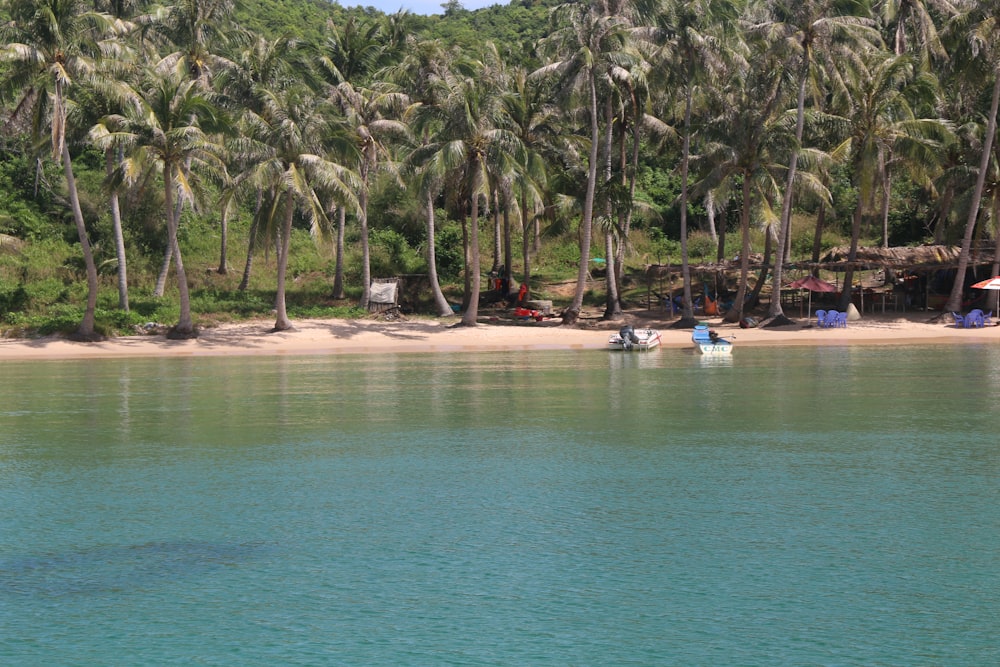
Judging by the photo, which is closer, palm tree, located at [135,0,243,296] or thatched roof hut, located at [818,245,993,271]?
thatched roof hut, located at [818,245,993,271]

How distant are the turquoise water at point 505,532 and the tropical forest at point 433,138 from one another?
16101 mm

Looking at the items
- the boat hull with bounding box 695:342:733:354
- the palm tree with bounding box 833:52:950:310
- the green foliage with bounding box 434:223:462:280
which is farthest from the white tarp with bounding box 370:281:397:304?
the palm tree with bounding box 833:52:950:310

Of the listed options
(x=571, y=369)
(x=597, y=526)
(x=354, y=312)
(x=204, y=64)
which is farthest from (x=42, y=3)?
(x=597, y=526)

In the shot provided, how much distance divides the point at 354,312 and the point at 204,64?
521 inches

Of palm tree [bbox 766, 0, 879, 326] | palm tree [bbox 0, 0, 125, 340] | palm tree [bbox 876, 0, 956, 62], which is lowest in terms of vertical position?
palm tree [bbox 0, 0, 125, 340]

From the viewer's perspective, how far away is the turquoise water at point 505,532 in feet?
26.4

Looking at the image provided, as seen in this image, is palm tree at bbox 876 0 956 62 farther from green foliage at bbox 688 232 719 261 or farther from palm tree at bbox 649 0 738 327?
green foliage at bbox 688 232 719 261

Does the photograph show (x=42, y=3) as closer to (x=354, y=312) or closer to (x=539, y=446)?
(x=354, y=312)

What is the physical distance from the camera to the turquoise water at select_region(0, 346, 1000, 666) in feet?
26.4

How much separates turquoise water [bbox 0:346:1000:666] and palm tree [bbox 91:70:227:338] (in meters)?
14.3

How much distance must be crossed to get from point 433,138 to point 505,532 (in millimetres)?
30791

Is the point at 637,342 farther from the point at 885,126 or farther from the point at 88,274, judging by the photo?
the point at 88,274

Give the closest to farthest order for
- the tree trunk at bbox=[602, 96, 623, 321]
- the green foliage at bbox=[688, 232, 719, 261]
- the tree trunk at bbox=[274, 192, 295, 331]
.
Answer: the tree trunk at bbox=[274, 192, 295, 331] → the tree trunk at bbox=[602, 96, 623, 321] → the green foliage at bbox=[688, 232, 719, 261]

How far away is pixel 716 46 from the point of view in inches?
1519
